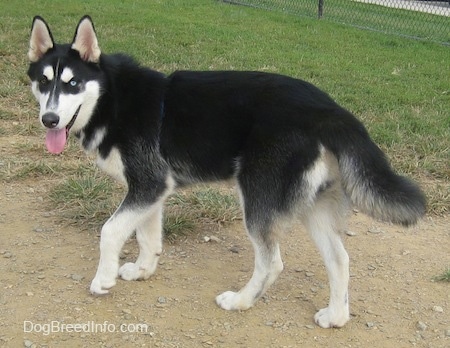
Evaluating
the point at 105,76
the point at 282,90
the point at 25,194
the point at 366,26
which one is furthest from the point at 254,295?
the point at 366,26

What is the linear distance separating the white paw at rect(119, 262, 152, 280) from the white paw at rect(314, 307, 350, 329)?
1.06 m

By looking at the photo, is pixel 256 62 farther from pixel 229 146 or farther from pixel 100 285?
pixel 100 285

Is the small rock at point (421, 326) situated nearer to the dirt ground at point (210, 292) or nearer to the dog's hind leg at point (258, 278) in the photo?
the dirt ground at point (210, 292)

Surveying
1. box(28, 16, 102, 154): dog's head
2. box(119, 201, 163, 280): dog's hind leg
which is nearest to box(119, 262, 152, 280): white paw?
box(119, 201, 163, 280): dog's hind leg

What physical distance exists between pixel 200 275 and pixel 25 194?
1.73m

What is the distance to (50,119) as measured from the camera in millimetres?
3107

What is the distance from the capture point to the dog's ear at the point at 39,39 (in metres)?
3.36

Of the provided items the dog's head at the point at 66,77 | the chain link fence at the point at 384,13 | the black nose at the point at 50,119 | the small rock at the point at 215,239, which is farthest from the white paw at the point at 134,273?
the chain link fence at the point at 384,13

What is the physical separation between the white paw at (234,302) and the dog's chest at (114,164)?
0.87 m

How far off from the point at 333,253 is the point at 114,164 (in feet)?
4.24

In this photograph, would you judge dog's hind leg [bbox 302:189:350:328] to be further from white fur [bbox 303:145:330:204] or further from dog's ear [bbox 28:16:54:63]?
dog's ear [bbox 28:16:54:63]

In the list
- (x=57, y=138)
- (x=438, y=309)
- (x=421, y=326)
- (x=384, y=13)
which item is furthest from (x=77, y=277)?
(x=384, y=13)

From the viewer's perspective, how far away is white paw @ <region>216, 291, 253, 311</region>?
10.9 ft

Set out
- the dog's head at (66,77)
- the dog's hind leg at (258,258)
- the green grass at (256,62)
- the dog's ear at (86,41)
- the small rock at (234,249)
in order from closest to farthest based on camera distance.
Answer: the dog's hind leg at (258,258) → the dog's head at (66,77) → the dog's ear at (86,41) → the small rock at (234,249) → the green grass at (256,62)
